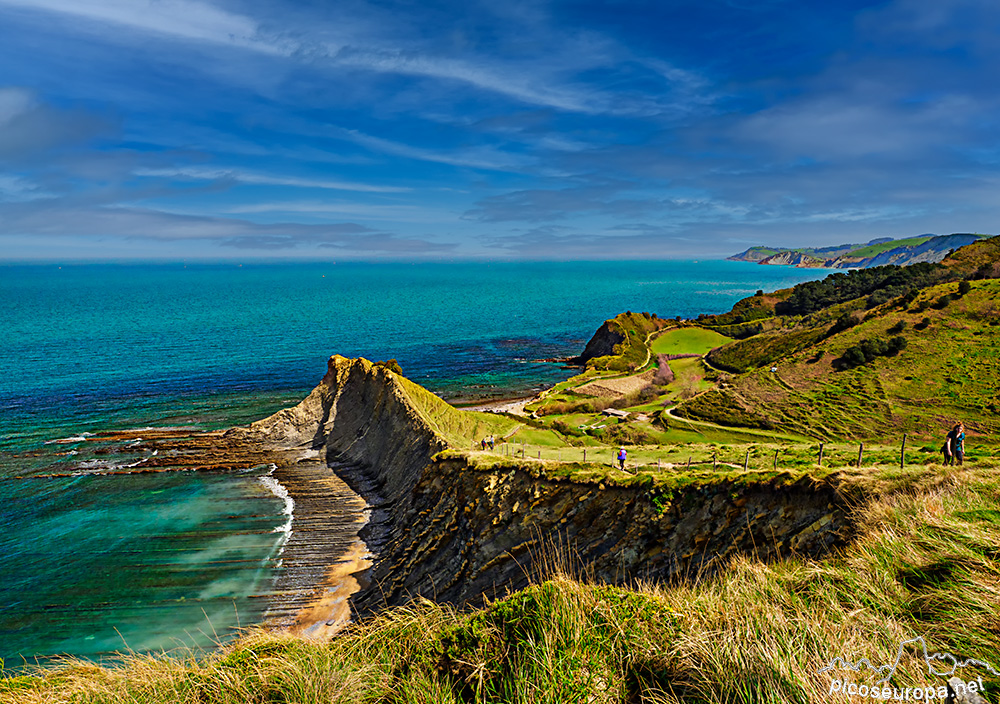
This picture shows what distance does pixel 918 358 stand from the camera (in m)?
40.0

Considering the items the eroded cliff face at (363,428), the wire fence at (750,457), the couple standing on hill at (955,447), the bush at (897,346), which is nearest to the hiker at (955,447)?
the couple standing on hill at (955,447)

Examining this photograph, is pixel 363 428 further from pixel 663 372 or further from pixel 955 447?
pixel 663 372

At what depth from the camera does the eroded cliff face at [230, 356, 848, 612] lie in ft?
46.4

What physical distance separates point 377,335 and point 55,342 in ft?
192

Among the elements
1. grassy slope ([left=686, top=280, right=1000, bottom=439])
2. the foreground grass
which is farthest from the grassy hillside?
the foreground grass

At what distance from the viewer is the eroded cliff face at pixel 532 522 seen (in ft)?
46.4

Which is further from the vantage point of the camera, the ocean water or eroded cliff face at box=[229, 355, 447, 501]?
eroded cliff face at box=[229, 355, 447, 501]

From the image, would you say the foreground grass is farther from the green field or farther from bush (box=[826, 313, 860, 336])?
the green field

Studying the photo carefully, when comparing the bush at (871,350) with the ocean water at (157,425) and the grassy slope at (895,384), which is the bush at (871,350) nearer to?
the grassy slope at (895,384)

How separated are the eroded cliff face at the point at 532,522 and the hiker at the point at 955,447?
3.49 meters

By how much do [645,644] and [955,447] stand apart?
1418 cm

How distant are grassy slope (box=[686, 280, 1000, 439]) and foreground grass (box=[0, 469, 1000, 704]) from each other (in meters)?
34.8

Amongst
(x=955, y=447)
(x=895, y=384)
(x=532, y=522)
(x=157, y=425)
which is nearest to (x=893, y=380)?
(x=895, y=384)

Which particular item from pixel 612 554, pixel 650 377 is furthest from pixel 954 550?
pixel 650 377
